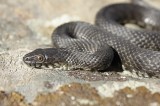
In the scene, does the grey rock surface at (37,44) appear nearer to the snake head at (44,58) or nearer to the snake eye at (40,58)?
the snake head at (44,58)

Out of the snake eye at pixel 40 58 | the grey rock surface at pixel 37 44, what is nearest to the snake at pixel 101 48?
the snake eye at pixel 40 58

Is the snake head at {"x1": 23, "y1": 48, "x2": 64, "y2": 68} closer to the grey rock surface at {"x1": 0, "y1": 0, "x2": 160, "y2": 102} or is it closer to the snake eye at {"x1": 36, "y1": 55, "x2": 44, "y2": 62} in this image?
the snake eye at {"x1": 36, "y1": 55, "x2": 44, "y2": 62}

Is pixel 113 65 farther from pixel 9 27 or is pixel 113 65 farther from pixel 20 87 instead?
pixel 9 27

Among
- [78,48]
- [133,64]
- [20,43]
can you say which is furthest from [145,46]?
[20,43]

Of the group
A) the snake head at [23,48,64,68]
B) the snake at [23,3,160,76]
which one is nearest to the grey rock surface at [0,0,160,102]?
the snake head at [23,48,64,68]

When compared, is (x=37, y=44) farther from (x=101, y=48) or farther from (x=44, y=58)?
(x=101, y=48)
